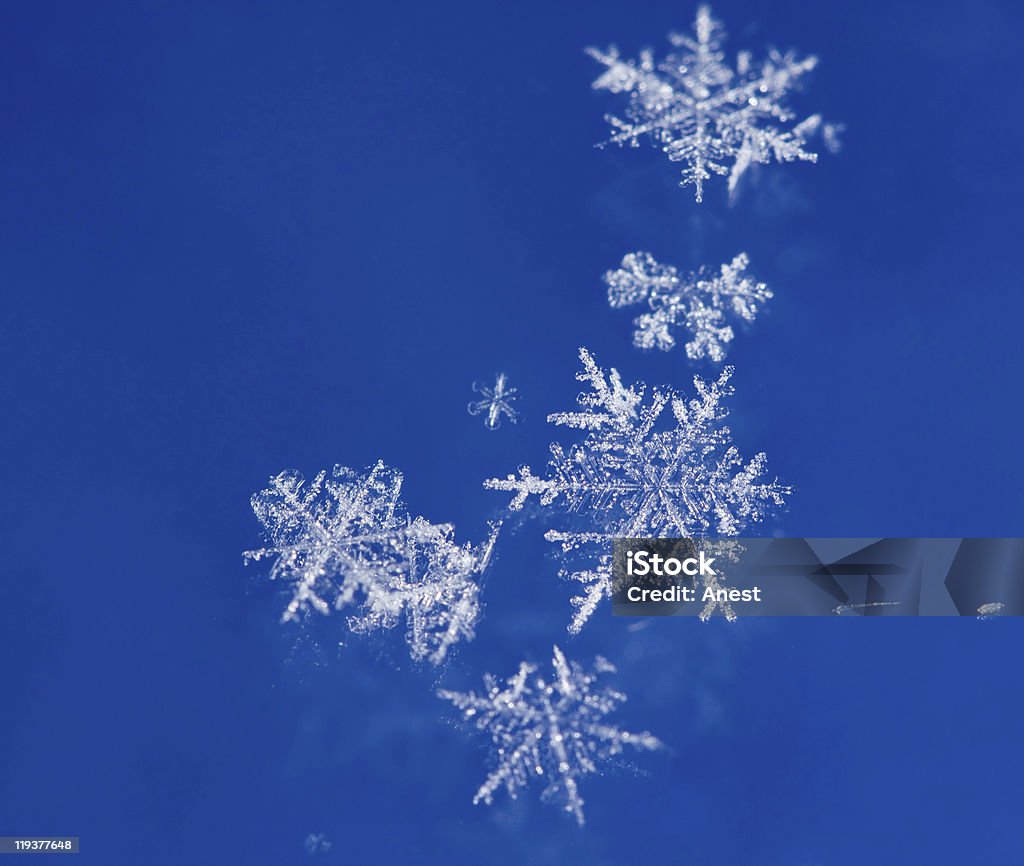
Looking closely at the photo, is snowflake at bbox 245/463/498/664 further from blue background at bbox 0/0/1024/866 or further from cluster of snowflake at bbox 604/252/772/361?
cluster of snowflake at bbox 604/252/772/361

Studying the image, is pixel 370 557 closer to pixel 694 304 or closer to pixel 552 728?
pixel 552 728

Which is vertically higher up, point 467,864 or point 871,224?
point 871,224

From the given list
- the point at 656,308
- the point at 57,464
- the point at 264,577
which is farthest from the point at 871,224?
the point at 57,464

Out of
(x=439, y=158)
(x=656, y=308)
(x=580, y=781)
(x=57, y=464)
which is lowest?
(x=580, y=781)

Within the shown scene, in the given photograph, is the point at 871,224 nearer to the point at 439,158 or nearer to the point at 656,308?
the point at 656,308

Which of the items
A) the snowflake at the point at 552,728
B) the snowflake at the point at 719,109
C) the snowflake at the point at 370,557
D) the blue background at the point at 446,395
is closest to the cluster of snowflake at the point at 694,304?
the blue background at the point at 446,395
